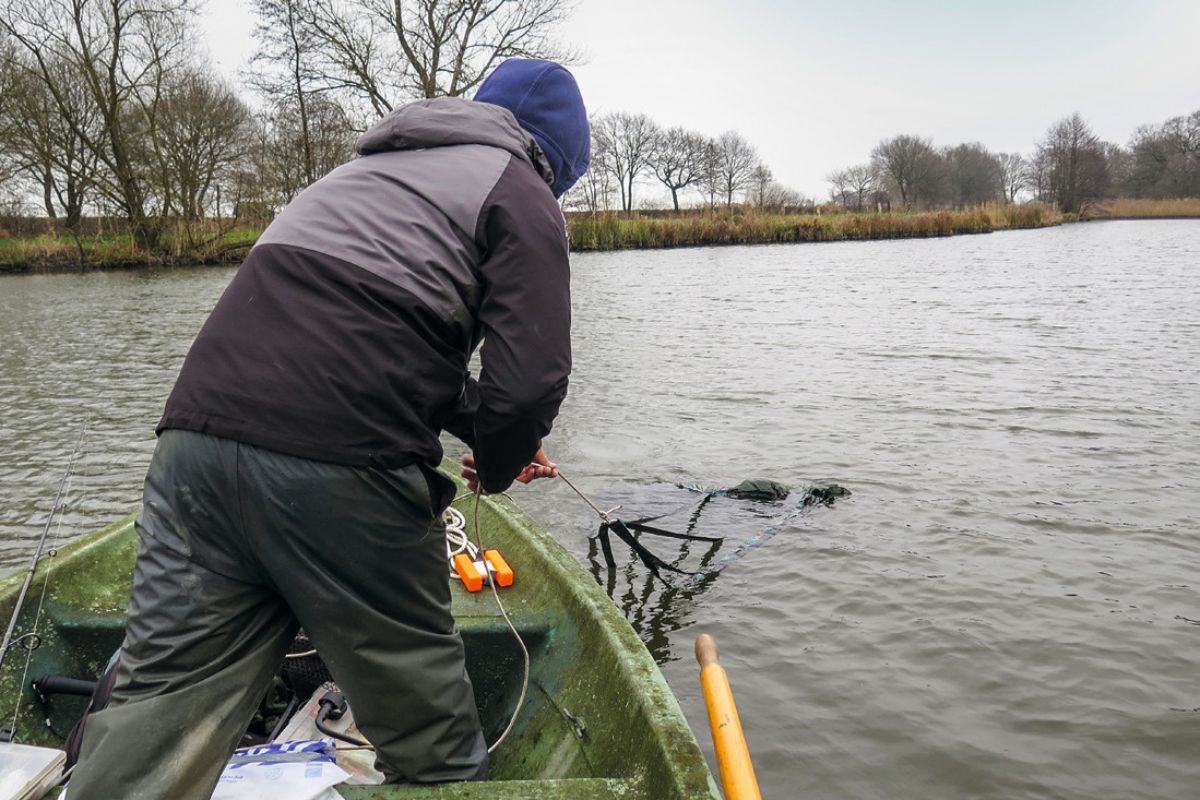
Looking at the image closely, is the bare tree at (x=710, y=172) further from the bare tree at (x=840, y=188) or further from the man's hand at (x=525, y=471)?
the man's hand at (x=525, y=471)

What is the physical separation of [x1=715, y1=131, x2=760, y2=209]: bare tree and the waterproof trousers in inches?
2818

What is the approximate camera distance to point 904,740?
12.2ft

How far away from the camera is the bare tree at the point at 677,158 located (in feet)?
223

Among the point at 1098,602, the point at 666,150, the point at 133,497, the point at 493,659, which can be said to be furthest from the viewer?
the point at 666,150

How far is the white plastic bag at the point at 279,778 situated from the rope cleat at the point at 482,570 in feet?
3.94

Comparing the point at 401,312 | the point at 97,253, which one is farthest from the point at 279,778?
the point at 97,253

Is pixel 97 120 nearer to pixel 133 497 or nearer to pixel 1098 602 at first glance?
pixel 133 497

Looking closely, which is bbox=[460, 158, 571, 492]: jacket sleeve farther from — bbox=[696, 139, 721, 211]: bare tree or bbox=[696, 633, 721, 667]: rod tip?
bbox=[696, 139, 721, 211]: bare tree

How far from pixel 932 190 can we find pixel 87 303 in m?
72.0

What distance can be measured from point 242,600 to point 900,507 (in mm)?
5282

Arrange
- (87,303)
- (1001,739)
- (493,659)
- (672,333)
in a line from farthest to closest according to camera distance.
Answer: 1. (87,303)
2. (672,333)
3. (1001,739)
4. (493,659)

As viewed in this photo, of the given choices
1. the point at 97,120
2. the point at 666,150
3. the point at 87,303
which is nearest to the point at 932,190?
the point at 666,150

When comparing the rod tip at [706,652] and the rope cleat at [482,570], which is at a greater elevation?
the rod tip at [706,652]

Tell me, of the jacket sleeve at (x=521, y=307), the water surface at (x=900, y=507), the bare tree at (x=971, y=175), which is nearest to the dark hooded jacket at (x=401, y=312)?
the jacket sleeve at (x=521, y=307)
